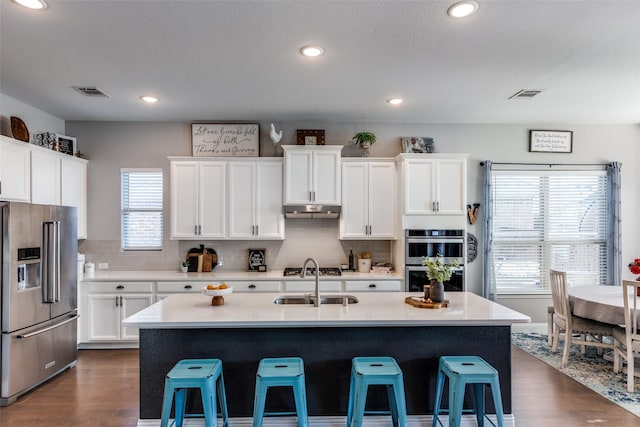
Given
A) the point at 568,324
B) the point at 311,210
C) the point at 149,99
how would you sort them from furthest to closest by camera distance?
1. the point at 311,210
2. the point at 149,99
3. the point at 568,324

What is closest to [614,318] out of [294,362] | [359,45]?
[294,362]

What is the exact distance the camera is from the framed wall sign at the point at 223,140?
5012mm

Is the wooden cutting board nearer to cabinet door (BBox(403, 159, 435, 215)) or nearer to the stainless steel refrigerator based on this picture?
Result: cabinet door (BBox(403, 159, 435, 215))

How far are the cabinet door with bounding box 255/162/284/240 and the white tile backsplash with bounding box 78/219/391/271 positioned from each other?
0.35 m

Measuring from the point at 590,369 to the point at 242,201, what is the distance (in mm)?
4184

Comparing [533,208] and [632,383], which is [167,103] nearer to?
[533,208]

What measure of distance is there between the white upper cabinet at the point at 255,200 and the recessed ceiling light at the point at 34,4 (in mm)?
2598

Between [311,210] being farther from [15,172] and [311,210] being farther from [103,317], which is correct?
[15,172]

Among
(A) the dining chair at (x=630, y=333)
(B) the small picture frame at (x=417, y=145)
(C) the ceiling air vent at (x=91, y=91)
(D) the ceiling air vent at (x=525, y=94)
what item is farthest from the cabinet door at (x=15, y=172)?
(A) the dining chair at (x=630, y=333)

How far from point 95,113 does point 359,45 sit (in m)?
3.54

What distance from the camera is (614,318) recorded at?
140 inches

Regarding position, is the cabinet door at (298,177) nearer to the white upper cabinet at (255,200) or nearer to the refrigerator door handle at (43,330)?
the white upper cabinet at (255,200)

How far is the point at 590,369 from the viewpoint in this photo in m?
3.88

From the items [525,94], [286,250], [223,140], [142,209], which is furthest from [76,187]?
[525,94]
